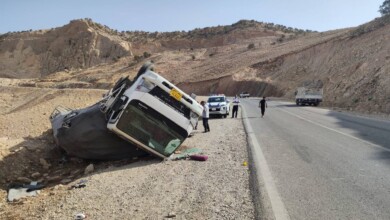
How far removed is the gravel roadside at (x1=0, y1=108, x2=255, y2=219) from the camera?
7.04 metres

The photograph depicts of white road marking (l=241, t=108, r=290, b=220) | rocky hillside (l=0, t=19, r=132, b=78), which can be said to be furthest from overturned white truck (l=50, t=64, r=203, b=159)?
rocky hillside (l=0, t=19, r=132, b=78)

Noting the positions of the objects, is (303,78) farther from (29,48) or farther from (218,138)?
(29,48)

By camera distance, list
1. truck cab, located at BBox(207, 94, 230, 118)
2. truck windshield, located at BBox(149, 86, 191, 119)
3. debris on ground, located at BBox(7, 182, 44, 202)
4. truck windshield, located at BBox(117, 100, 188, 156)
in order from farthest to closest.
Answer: truck cab, located at BBox(207, 94, 230, 118)
truck windshield, located at BBox(149, 86, 191, 119)
truck windshield, located at BBox(117, 100, 188, 156)
debris on ground, located at BBox(7, 182, 44, 202)

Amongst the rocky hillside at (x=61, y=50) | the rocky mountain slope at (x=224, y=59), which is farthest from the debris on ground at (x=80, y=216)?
the rocky hillside at (x=61, y=50)

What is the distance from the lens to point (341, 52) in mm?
62875

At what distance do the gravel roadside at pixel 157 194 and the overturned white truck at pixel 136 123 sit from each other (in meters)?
0.74

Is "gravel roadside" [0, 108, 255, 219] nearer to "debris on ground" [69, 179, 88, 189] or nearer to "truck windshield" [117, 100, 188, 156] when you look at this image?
"debris on ground" [69, 179, 88, 189]

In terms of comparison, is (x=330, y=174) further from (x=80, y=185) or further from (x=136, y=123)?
(x=80, y=185)

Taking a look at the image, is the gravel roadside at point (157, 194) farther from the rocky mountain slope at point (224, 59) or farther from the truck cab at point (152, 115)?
the rocky mountain slope at point (224, 59)

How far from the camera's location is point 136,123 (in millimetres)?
11484

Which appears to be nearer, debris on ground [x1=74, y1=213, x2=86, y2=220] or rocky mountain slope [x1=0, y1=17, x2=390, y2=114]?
debris on ground [x1=74, y1=213, x2=86, y2=220]

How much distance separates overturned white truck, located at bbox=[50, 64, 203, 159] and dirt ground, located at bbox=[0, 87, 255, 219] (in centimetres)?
47

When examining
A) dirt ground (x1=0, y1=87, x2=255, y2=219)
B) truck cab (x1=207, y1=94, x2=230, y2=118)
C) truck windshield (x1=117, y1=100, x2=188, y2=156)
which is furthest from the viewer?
truck cab (x1=207, y1=94, x2=230, y2=118)

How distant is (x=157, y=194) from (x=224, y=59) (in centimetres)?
8711
